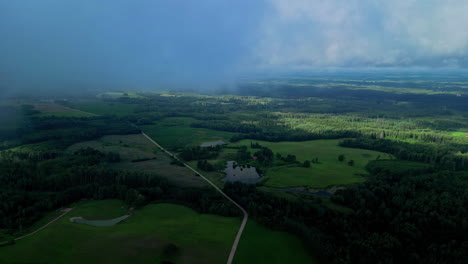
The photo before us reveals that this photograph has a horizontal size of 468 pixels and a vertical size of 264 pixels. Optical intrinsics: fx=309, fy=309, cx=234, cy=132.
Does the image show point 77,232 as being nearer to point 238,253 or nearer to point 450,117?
point 238,253

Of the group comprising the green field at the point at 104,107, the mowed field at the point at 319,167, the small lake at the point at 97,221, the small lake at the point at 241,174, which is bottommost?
the small lake at the point at 97,221

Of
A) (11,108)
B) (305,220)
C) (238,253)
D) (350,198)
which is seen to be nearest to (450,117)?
(350,198)

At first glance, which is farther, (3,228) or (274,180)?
(274,180)

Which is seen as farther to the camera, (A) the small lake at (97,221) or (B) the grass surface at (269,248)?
(A) the small lake at (97,221)

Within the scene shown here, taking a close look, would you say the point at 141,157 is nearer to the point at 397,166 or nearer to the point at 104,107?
the point at 397,166

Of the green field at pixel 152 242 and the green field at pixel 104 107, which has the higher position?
the green field at pixel 104 107

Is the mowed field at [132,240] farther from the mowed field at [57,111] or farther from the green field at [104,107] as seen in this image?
the green field at [104,107]

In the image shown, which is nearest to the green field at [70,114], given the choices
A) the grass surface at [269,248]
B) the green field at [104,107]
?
the green field at [104,107]
